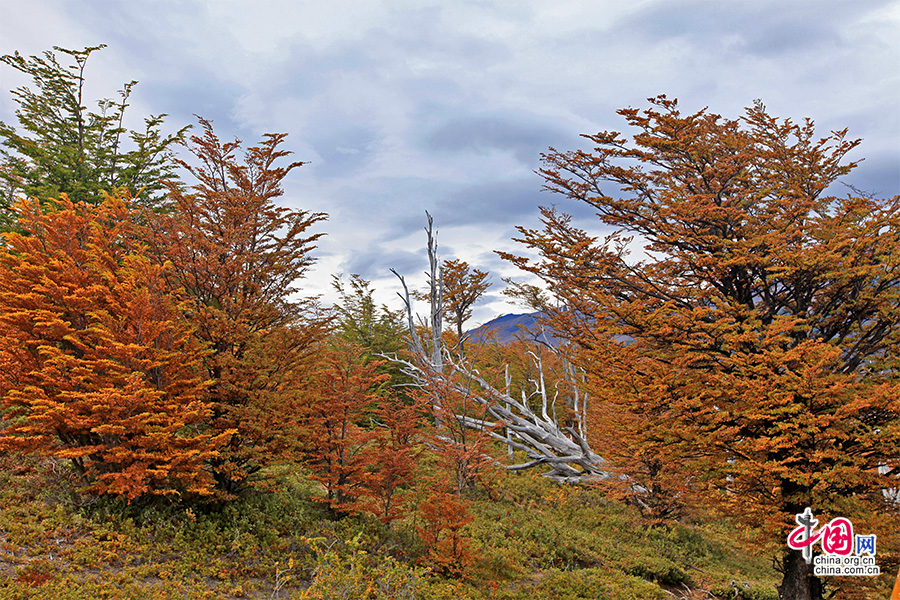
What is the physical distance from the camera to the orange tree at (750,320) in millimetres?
Result: 7262

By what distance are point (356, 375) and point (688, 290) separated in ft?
22.2

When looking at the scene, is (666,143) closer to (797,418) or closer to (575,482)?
(797,418)

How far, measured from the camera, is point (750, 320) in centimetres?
782

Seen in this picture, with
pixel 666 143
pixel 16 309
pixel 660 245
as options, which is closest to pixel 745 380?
pixel 660 245

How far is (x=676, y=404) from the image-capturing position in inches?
304

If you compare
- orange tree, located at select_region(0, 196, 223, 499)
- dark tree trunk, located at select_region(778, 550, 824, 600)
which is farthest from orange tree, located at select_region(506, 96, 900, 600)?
orange tree, located at select_region(0, 196, 223, 499)

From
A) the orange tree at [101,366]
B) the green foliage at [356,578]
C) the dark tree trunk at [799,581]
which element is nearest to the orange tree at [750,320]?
the dark tree trunk at [799,581]

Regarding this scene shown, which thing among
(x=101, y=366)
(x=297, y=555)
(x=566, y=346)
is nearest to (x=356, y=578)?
(x=297, y=555)

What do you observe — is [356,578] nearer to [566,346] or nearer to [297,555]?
[297,555]

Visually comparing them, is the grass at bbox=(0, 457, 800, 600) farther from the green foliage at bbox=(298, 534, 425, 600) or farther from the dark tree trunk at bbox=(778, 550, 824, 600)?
the dark tree trunk at bbox=(778, 550, 824, 600)

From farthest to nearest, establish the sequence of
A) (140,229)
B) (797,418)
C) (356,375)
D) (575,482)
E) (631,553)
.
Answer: (575,482), (631,553), (356,375), (140,229), (797,418)

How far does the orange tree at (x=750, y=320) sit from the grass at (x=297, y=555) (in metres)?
1.90

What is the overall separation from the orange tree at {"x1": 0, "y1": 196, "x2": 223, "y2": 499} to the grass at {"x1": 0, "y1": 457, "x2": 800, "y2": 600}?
2.19ft

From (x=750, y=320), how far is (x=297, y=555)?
855 centimetres
